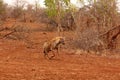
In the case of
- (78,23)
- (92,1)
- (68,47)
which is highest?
(92,1)

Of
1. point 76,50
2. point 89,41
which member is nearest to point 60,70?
point 76,50

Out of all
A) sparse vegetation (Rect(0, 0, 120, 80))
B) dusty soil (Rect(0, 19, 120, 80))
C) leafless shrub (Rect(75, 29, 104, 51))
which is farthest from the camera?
leafless shrub (Rect(75, 29, 104, 51))

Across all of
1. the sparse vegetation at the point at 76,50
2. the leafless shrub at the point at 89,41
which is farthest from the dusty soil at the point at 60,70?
the leafless shrub at the point at 89,41

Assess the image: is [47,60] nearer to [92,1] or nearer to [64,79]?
[64,79]

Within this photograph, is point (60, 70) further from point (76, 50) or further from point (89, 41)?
point (89, 41)

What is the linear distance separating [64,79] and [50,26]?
97.9ft

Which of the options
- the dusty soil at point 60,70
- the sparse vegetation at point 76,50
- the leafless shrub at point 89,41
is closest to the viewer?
the dusty soil at point 60,70

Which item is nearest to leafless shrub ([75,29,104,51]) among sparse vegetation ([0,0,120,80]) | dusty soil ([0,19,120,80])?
sparse vegetation ([0,0,120,80])

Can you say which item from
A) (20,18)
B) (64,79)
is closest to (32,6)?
(20,18)

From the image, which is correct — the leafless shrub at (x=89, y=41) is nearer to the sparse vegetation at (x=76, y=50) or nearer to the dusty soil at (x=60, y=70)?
the sparse vegetation at (x=76, y=50)

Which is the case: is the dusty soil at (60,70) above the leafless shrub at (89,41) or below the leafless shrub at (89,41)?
below

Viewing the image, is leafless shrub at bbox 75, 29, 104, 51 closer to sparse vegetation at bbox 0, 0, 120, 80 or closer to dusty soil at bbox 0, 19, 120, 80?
sparse vegetation at bbox 0, 0, 120, 80

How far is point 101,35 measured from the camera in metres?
18.5

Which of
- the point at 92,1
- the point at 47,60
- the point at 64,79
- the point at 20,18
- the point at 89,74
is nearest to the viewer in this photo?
the point at 64,79
